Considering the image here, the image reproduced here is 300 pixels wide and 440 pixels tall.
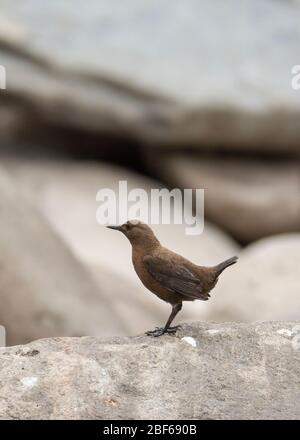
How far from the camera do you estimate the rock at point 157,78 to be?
419 inches

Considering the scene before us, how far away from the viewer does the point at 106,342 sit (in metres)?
4.57

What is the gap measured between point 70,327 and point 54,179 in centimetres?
396

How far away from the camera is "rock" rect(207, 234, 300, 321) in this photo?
801 cm

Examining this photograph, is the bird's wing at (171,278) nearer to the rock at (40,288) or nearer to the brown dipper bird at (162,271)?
the brown dipper bird at (162,271)

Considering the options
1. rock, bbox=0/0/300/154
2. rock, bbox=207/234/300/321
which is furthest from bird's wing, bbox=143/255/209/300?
rock, bbox=0/0/300/154

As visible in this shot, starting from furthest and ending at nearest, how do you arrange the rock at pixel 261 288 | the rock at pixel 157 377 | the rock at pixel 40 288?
the rock at pixel 261 288
the rock at pixel 40 288
the rock at pixel 157 377

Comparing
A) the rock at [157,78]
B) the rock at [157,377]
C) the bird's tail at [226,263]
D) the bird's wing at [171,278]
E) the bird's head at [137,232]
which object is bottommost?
the rock at [157,377]

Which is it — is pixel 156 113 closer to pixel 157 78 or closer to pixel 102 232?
pixel 157 78

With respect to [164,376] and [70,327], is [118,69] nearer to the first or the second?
[70,327]

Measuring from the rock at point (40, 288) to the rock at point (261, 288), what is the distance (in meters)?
0.99

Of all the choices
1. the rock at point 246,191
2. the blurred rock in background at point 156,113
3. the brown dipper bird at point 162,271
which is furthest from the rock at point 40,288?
A: the rock at point 246,191

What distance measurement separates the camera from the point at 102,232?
998cm

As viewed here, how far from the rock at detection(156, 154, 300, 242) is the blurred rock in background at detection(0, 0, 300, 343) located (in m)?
0.01
